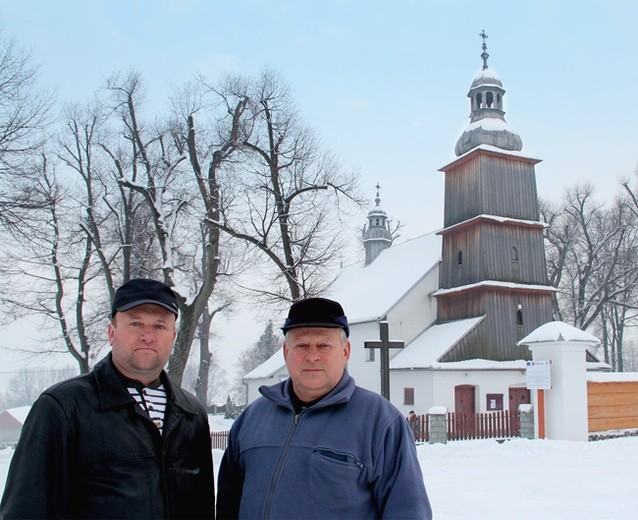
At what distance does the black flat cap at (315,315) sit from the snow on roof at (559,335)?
14.7m

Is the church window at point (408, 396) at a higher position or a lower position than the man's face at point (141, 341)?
lower

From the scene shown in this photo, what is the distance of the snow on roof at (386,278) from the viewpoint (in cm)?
2900

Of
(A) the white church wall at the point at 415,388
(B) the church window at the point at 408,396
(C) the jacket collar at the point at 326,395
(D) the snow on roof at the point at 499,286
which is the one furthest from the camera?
(D) the snow on roof at the point at 499,286

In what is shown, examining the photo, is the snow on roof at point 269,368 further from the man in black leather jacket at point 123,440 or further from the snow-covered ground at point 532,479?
the man in black leather jacket at point 123,440

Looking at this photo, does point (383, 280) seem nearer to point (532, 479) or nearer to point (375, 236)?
point (375, 236)

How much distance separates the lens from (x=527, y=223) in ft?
88.0

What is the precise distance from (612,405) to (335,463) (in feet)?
54.4

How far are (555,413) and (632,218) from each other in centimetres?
2203

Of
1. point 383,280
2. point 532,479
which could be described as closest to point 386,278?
point 383,280

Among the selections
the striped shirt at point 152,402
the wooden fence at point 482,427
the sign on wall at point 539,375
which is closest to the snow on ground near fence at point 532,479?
the sign on wall at point 539,375

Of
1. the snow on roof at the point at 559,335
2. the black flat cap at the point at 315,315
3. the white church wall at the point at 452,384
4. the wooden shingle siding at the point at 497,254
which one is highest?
the wooden shingle siding at the point at 497,254

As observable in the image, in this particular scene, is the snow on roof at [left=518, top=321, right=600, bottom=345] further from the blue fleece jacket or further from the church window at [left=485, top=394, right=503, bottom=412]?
the blue fleece jacket

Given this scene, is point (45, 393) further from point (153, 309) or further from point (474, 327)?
point (474, 327)

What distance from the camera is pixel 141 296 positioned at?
339 centimetres
